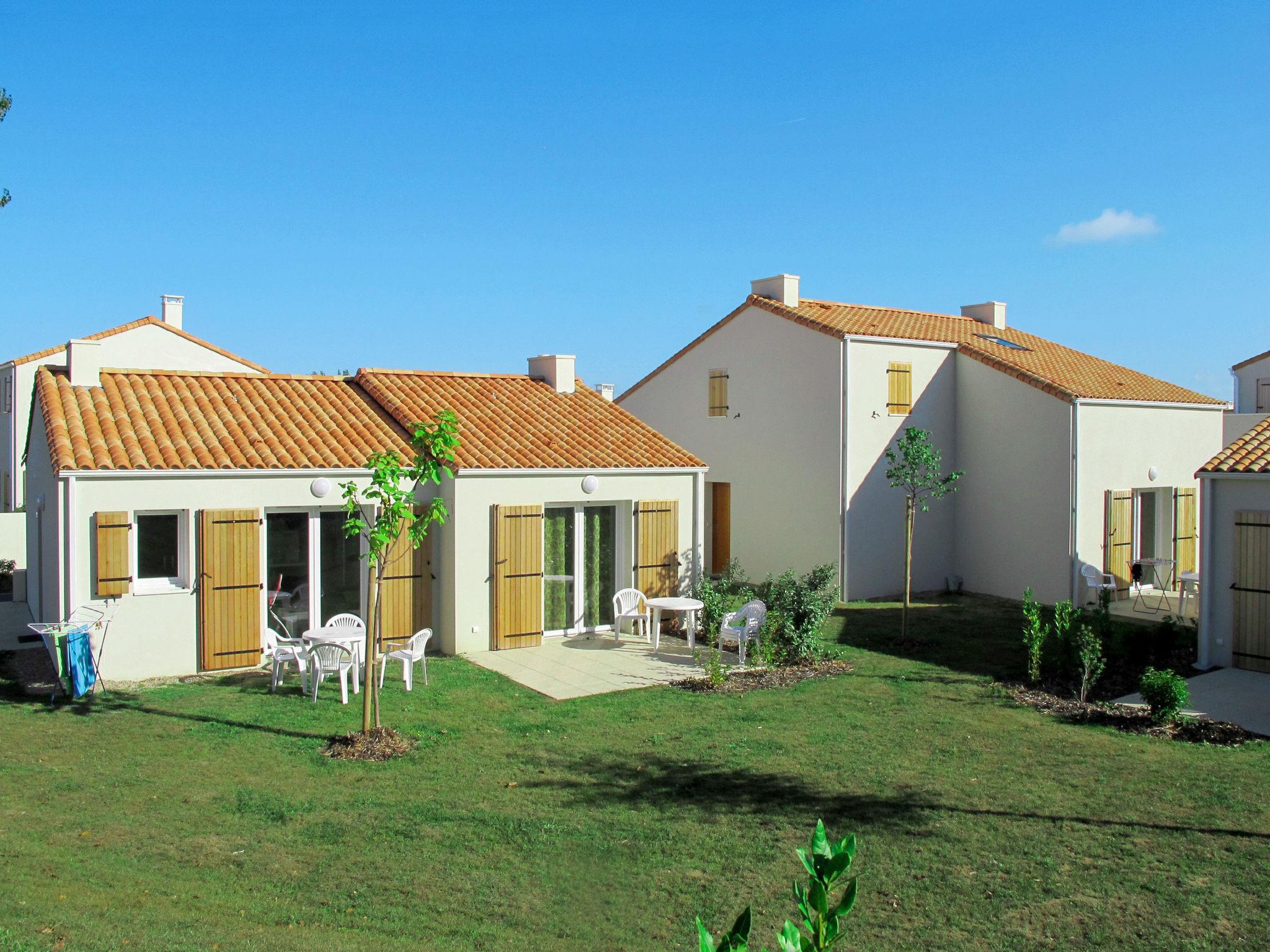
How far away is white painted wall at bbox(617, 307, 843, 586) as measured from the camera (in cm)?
1978

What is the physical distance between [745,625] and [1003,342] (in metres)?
12.0

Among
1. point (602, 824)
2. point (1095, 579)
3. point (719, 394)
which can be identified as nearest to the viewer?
point (602, 824)

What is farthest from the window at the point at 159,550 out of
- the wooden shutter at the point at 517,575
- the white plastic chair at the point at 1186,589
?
the white plastic chair at the point at 1186,589

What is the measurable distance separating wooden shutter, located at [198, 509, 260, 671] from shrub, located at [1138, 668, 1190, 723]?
1082cm

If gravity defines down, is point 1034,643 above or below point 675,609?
below

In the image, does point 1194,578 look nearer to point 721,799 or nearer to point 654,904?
point 721,799

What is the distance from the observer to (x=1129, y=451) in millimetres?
19250

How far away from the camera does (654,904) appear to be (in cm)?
652

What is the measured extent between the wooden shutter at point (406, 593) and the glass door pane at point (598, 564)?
253 centimetres

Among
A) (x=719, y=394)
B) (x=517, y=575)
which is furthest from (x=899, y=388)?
(x=517, y=575)

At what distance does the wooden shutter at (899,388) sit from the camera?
65.1ft

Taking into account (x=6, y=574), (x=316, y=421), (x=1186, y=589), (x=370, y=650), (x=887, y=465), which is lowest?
(x=6, y=574)

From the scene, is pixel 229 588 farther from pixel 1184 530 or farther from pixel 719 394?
pixel 1184 530

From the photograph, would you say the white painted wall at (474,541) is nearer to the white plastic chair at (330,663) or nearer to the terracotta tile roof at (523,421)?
the terracotta tile roof at (523,421)
